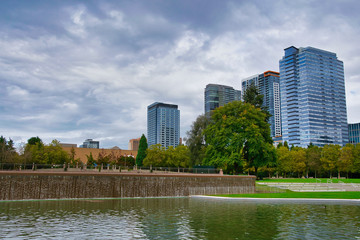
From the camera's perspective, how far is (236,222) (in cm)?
2095

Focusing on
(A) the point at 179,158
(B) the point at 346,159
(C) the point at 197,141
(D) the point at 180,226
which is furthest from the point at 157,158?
(D) the point at 180,226

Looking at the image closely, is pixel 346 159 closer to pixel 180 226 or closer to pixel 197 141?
pixel 197 141

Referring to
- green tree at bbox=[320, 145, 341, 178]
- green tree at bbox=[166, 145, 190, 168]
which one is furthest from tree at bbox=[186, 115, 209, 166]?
green tree at bbox=[320, 145, 341, 178]

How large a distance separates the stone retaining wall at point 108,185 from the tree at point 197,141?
25.8m

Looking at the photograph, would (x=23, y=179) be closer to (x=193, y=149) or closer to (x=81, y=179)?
(x=81, y=179)

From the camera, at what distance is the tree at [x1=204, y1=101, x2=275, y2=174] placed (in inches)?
2359

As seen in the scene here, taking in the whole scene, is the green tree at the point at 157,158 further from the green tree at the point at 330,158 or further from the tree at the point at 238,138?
the green tree at the point at 330,158

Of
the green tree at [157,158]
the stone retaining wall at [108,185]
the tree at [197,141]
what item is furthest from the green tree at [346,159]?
the stone retaining wall at [108,185]

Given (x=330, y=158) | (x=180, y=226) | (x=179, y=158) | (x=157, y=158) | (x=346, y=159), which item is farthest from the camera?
(x=330, y=158)

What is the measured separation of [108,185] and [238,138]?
28.7 meters

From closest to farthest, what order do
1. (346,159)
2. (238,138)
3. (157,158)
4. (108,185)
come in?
(108,185) < (238,138) < (157,158) < (346,159)

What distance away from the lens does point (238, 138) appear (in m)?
59.9

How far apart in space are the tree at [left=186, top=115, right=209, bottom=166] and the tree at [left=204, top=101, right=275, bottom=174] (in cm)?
1169

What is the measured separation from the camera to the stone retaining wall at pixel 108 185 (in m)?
37.2
